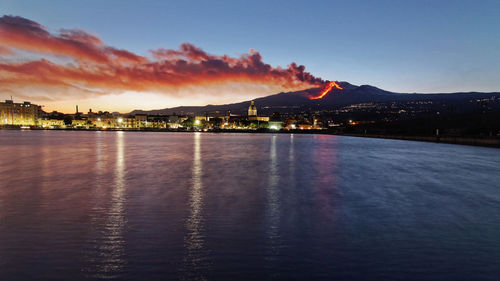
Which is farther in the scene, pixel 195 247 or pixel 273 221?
pixel 273 221

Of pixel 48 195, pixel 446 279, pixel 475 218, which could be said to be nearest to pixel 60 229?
pixel 48 195

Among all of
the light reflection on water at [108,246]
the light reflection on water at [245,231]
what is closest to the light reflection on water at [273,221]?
the light reflection on water at [245,231]

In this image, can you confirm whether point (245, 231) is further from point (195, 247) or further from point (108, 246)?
point (108, 246)

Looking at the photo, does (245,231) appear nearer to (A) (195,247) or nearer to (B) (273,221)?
(B) (273,221)

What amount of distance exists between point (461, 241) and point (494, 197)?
32.8 feet

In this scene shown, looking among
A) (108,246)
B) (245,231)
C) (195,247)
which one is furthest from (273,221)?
(108,246)

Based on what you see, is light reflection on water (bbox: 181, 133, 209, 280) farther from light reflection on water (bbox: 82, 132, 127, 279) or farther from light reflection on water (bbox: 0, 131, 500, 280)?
light reflection on water (bbox: 82, 132, 127, 279)

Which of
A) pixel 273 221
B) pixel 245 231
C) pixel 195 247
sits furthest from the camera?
pixel 273 221

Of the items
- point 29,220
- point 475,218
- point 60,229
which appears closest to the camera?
point 60,229

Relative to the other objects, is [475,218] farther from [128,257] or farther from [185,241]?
[128,257]

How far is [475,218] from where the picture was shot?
13.1 m

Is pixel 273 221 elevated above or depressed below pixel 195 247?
below

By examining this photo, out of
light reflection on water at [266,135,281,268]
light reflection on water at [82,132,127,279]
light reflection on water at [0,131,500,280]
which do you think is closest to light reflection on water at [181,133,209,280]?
light reflection on water at [0,131,500,280]

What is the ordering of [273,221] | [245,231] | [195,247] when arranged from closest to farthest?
1. [195,247]
2. [245,231]
3. [273,221]
